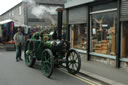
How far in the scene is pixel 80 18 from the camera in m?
9.43

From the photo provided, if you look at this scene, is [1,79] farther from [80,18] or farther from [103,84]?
[80,18]

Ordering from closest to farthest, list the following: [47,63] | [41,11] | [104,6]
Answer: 1. [47,63]
2. [104,6]
3. [41,11]

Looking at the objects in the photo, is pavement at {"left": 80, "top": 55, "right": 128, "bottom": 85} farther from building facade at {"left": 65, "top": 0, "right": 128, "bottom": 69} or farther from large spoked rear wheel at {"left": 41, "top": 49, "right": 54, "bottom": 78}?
large spoked rear wheel at {"left": 41, "top": 49, "right": 54, "bottom": 78}

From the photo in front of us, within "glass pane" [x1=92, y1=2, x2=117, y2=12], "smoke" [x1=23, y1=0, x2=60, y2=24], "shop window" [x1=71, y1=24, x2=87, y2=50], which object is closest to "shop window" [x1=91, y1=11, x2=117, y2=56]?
"glass pane" [x1=92, y1=2, x2=117, y2=12]

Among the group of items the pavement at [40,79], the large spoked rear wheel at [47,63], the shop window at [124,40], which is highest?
the shop window at [124,40]

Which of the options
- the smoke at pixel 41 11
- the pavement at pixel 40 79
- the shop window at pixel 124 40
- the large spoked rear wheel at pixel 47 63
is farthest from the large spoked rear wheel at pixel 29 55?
the smoke at pixel 41 11

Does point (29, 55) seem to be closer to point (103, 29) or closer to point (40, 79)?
point (40, 79)

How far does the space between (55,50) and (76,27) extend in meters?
4.35

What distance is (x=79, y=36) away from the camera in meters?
10.2

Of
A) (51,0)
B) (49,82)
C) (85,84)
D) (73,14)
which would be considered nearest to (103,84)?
(85,84)

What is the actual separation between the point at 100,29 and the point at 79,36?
6.30ft

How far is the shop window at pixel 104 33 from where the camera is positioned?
7.69 m

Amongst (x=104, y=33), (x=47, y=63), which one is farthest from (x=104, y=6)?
(x=47, y=63)

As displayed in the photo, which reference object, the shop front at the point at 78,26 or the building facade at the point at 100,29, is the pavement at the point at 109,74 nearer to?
the building facade at the point at 100,29
